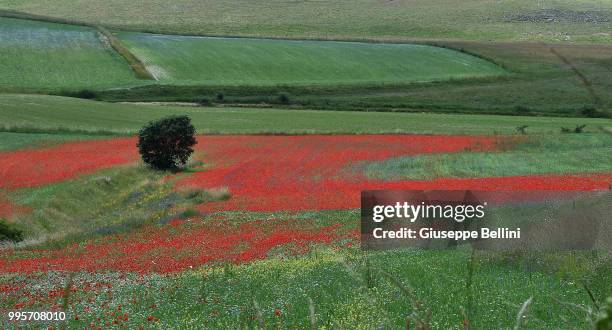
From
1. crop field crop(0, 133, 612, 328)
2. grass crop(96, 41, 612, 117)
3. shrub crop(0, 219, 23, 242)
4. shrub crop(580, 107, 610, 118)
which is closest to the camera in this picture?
crop field crop(0, 133, 612, 328)

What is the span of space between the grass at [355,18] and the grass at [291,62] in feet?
50.7

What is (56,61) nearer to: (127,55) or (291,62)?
(127,55)

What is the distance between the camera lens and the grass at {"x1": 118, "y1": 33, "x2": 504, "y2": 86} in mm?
91438

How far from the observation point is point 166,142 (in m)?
45.3

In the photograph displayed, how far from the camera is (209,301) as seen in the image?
43.4ft

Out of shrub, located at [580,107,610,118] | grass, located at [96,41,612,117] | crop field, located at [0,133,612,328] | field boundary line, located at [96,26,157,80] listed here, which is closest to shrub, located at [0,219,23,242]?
crop field, located at [0,133,612,328]

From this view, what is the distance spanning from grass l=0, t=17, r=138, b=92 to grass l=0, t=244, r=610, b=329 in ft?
223

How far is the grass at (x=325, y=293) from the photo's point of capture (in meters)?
11.2

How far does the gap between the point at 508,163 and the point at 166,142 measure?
18.8 meters

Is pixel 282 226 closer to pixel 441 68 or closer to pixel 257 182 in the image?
pixel 257 182

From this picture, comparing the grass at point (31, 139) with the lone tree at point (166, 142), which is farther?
the grass at point (31, 139)

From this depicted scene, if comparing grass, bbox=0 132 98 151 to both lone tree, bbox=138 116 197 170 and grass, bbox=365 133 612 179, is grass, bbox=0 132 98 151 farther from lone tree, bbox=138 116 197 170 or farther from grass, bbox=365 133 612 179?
grass, bbox=365 133 612 179

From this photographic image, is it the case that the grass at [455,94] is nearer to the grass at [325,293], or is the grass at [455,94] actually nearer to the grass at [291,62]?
the grass at [291,62]

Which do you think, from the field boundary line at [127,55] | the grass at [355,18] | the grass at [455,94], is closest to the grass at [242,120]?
the grass at [455,94]
